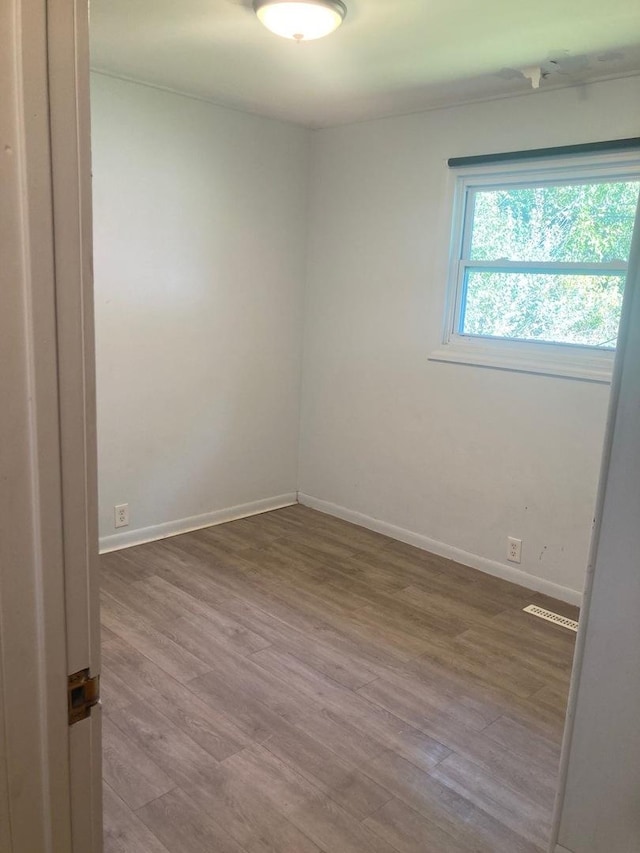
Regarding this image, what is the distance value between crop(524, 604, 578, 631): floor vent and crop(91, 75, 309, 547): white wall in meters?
1.97

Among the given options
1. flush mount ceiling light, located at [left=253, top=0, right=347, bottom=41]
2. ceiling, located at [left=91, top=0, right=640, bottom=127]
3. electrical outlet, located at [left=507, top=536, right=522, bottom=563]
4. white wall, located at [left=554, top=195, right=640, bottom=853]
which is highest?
ceiling, located at [left=91, top=0, right=640, bottom=127]

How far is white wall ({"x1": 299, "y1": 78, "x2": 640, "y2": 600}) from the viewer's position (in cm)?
333

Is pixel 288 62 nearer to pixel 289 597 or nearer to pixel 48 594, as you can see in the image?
pixel 289 597

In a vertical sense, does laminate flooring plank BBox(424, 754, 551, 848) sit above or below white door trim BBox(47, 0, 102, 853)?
below

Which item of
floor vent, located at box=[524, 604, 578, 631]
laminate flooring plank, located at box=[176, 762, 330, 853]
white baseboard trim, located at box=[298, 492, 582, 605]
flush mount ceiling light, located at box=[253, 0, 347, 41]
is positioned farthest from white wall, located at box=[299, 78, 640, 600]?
laminate flooring plank, located at box=[176, 762, 330, 853]

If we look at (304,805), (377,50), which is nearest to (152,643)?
(304,805)

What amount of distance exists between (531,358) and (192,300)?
1.95m

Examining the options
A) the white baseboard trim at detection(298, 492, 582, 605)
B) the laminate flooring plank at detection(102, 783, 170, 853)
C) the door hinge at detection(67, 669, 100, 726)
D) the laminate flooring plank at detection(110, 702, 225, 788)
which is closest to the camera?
the door hinge at detection(67, 669, 100, 726)

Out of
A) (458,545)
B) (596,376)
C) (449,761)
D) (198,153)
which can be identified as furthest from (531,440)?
(198,153)

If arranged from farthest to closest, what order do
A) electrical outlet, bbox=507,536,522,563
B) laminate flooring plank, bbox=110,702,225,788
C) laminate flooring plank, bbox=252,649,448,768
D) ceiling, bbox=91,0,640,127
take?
electrical outlet, bbox=507,536,522,563
ceiling, bbox=91,0,640,127
laminate flooring plank, bbox=252,649,448,768
laminate flooring plank, bbox=110,702,225,788

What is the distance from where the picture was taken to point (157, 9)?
2492mm

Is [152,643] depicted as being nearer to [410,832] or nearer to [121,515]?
[121,515]

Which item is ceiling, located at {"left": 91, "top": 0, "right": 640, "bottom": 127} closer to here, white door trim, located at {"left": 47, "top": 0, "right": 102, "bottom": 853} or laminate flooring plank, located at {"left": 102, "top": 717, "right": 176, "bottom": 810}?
white door trim, located at {"left": 47, "top": 0, "right": 102, "bottom": 853}

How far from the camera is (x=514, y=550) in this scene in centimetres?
363
